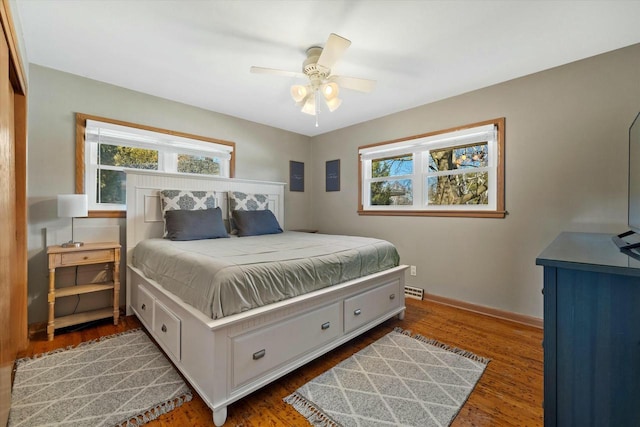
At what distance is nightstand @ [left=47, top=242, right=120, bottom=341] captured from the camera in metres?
2.25

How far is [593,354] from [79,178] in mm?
3670

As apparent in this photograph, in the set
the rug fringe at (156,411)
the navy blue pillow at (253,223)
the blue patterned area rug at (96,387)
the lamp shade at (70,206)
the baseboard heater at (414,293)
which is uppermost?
the lamp shade at (70,206)

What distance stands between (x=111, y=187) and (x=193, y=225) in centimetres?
97

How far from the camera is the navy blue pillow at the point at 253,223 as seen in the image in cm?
323

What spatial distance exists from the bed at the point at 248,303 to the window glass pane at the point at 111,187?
21cm

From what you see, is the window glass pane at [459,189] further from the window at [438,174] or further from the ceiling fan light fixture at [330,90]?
the ceiling fan light fixture at [330,90]

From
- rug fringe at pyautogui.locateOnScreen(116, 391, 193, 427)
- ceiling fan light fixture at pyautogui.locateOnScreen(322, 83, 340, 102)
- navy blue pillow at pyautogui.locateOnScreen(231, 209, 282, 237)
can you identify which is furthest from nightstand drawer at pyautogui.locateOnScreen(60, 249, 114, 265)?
ceiling fan light fixture at pyautogui.locateOnScreen(322, 83, 340, 102)

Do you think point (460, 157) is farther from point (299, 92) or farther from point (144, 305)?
point (144, 305)

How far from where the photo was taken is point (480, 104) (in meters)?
2.90

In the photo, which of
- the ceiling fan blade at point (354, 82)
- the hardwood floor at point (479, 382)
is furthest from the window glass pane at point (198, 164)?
the ceiling fan blade at point (354, 82)

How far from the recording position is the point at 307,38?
6.69 ft

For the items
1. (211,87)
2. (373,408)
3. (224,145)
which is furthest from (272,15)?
(373,408)

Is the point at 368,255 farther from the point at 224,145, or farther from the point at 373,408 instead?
the point at 224,145

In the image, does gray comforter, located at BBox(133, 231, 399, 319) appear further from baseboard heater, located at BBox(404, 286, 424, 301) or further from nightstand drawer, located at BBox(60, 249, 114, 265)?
baseboard heater, located at BBox(404, 286, 424, 301)
